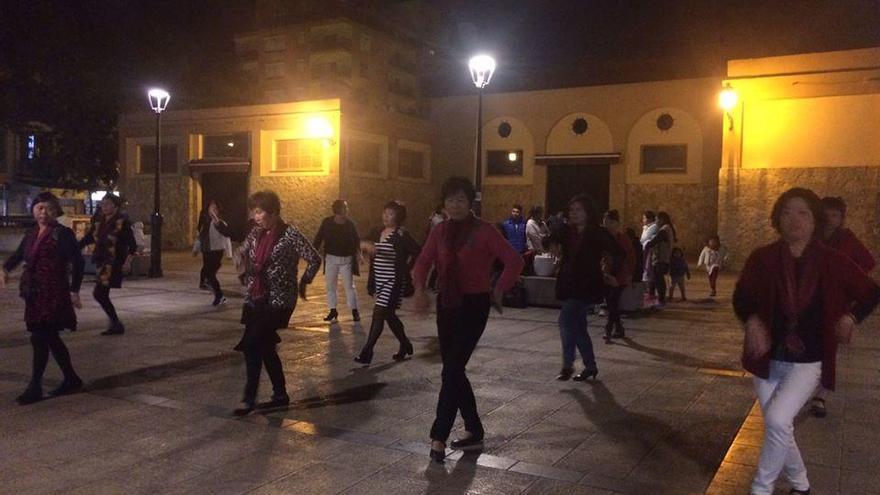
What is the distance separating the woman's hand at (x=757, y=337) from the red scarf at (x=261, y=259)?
139 inches

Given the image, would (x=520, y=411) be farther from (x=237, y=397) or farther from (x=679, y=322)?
(x=679, y=322)

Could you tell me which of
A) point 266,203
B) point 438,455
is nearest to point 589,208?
point 266,203

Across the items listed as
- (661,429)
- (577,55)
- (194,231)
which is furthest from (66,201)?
(661,429)

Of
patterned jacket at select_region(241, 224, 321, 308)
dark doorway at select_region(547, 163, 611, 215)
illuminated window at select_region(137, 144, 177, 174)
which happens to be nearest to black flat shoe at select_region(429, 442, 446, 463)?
patterned jacket at select_region(241, 224, 321, 308)

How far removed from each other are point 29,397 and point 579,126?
22.0 metres

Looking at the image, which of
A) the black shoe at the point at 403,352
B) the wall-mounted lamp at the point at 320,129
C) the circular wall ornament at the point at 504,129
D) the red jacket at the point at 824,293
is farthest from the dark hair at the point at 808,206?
the circular wall ornament at the point at 504,129

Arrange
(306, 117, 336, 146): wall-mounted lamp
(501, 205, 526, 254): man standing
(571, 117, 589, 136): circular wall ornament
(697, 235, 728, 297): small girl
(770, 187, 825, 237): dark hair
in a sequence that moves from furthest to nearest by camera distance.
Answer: (571, 117, 589, 136): circular wall ornament, (306, 117, 336, 146): wall-mounted lamp, (697, 235, 728, 297): small girl, (501, 205, 526, 254): man standing, (770, 187, 825, 237): dark hair

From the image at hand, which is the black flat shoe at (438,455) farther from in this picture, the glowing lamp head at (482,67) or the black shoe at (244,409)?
the glowing lamp head at (482,67)

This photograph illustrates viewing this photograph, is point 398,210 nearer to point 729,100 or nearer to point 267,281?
point 267,281

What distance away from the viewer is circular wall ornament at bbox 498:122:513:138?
2706cm

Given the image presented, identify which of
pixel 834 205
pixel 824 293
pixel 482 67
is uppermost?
pixel 482 67

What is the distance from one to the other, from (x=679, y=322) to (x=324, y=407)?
23.1 ft

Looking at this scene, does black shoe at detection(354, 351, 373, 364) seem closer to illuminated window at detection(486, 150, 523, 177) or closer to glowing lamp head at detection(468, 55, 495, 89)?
glowing lamp head at detection(468, 55, 495, 89)

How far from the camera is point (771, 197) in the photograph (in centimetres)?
2008
